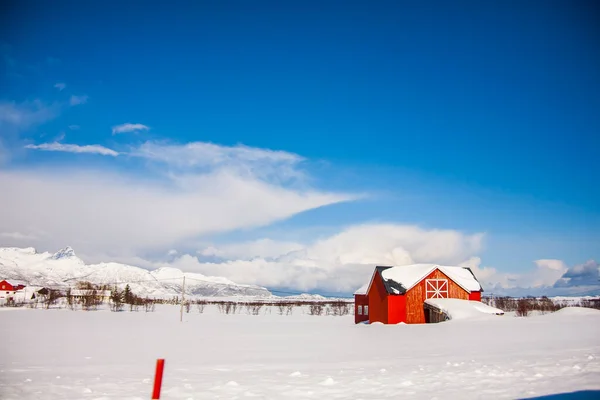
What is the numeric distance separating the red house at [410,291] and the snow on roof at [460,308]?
154 cm

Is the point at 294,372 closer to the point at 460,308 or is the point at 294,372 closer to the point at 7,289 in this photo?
the point at 460,308

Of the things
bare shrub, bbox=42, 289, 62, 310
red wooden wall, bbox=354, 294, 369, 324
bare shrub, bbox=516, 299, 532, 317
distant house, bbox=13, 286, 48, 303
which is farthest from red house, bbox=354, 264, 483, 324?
distant house, bbox=13, 286, 48, 303

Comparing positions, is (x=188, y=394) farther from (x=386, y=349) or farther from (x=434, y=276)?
(x=434, y=276)

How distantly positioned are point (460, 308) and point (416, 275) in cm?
658

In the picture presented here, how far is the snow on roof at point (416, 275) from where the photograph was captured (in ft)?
164

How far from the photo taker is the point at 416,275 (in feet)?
166

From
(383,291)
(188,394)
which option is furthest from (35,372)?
(383,291)

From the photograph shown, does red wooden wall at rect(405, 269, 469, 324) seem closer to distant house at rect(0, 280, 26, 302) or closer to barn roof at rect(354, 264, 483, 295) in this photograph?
barn roof at rect(354, 264, 483, 295)

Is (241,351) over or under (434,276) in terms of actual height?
under

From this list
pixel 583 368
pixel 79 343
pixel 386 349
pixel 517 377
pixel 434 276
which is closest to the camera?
pixel 517 377

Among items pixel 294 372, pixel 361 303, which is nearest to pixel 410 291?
pixel 361 303

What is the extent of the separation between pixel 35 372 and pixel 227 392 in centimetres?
817

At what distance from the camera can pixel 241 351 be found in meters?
24.1

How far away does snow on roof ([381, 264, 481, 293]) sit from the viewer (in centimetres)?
4987
